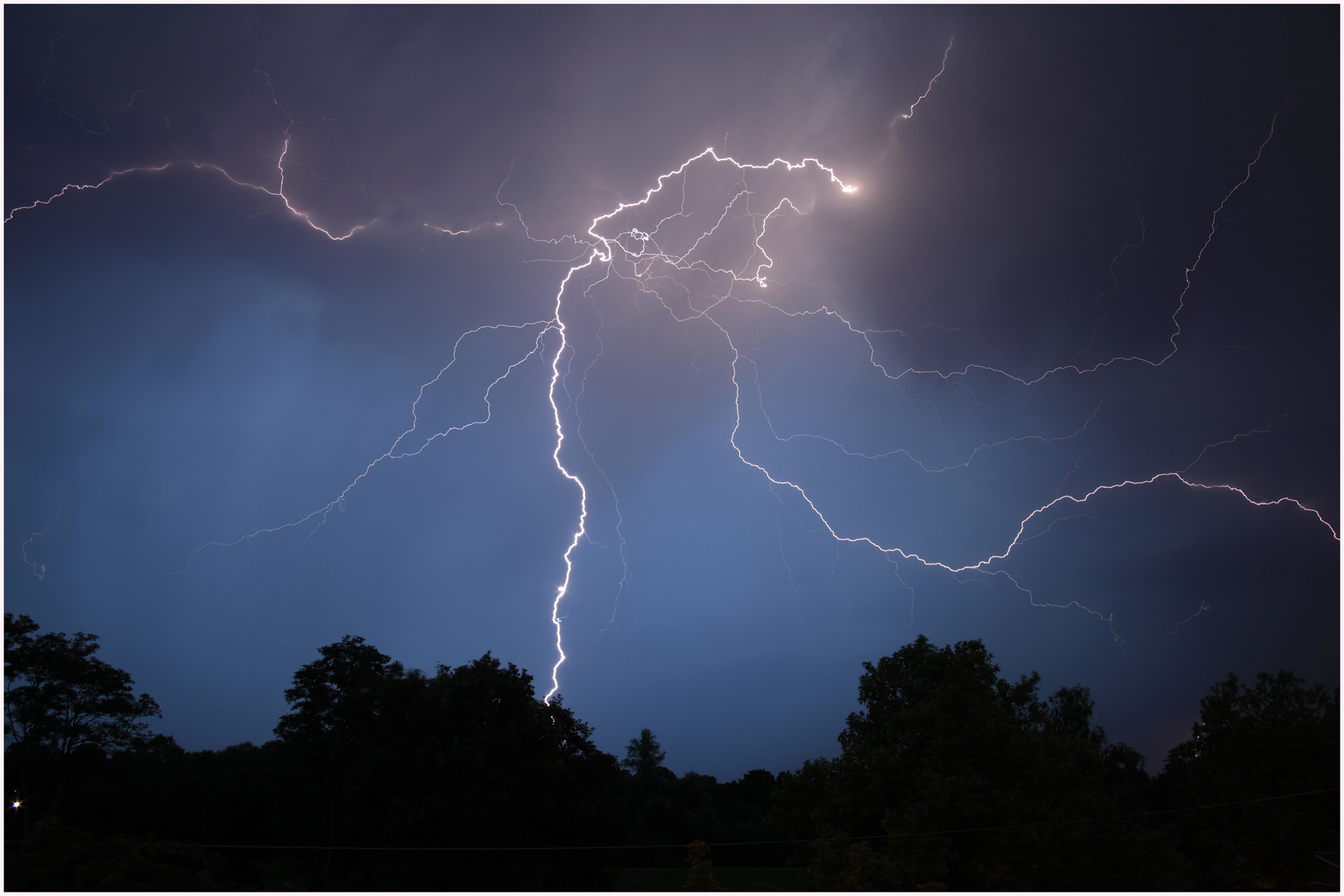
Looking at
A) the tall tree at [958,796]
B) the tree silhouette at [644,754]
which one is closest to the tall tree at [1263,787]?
the tall tree at [958,796]

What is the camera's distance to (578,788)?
733 inches

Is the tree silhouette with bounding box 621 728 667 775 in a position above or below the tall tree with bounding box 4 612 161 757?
below

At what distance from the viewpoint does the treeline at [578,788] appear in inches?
540

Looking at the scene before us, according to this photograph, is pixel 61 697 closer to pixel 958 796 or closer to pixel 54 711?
pixel 54 711

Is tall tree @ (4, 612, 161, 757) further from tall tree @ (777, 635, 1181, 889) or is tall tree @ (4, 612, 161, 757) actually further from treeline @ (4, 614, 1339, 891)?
tall tree @ (777, 635, 1181, 889)

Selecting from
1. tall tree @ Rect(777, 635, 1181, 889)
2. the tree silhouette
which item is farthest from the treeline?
the tree silhouette

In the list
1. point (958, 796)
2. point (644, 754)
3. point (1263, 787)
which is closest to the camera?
point (958, 796)

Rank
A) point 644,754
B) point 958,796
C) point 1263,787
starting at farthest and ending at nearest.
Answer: point 644,754, point 1263,787, point 958,796

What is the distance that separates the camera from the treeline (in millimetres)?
13727

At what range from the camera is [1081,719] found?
29.4 meters

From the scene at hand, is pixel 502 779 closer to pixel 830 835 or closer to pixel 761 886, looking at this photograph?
pixel 761 886

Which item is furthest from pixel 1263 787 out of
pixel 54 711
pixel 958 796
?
pixel 54 711

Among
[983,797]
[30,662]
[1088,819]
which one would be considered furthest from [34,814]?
[1088,819]

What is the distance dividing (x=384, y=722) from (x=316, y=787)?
344 centimetres
